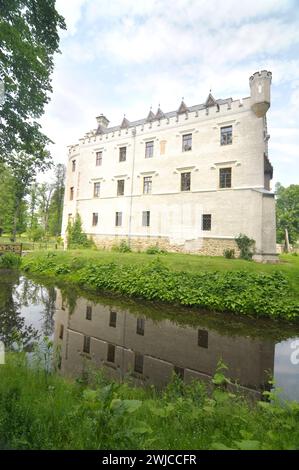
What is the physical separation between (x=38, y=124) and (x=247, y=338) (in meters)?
8.78

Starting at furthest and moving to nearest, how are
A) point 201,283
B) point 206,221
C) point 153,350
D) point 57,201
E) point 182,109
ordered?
point 57,201 < point 182,109 < point 206,221 < point 201,283 < point 153,350

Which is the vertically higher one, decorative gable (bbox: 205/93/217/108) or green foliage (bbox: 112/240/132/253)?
decorative gable (bbox: 205/93/217/108)

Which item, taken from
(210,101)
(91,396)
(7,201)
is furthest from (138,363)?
(210,101)

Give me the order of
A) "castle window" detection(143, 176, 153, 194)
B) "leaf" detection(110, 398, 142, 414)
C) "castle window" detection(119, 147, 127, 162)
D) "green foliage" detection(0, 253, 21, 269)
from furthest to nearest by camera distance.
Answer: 1. "castle window" detection(119, 147, 127, 162)
2. "castle window" detection(143, 176, 153, 194)
3. "green foliage" detection(0, 253, 21, 269)
4. "leaf" detection(110, 398, 142, 414)

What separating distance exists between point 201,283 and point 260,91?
1464 cm

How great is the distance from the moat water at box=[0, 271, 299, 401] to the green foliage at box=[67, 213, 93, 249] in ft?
45.9

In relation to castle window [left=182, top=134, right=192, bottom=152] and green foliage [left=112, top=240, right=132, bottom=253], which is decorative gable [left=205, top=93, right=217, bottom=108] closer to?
castle window [left=182, top=134, right=192, bottom=152]

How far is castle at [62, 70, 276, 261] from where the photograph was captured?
726 inches

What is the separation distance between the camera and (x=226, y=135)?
20016mm

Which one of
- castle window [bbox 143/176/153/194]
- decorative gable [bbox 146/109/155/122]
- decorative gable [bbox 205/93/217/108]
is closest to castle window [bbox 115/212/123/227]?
castle window [bbox 143/176/153/194]

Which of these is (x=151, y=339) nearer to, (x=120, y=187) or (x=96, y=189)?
(x=120, y=187)

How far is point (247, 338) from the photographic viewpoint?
8.18 metres
